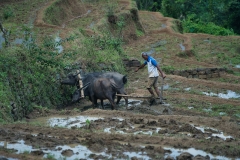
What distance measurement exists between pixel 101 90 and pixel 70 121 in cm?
304

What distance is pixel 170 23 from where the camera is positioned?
140 feet

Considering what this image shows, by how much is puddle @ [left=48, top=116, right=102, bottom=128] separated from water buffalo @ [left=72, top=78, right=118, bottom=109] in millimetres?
2403

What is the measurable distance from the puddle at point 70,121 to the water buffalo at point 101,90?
2.40 m

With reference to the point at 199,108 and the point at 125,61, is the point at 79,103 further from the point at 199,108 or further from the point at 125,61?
the point at 125,61

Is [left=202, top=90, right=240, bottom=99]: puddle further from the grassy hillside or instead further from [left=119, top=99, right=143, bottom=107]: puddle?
[left=119, top=99, right=143, bottom=107]: puddle

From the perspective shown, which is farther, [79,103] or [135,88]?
[135,88]

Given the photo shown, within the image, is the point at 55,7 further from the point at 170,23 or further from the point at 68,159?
the point at 68,159

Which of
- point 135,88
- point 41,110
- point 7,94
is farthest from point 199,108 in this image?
point 7,94

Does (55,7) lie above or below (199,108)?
above

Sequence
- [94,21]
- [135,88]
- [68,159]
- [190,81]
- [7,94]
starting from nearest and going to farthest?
[68,159], [7,94], [135,88], [190,81], [94,21]

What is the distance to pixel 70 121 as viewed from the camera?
16.2m

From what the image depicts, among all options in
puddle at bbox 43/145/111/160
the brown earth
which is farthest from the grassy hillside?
puddle at bbox 43/145/111/160

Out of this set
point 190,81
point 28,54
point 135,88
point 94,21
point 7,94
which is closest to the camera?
point 7,94

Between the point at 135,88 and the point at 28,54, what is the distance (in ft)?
18.2
